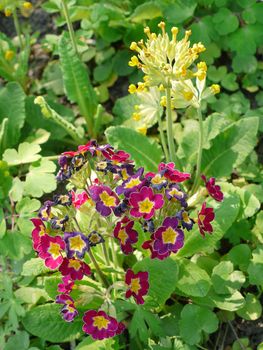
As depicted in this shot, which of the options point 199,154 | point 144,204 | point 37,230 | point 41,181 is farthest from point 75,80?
point 144,204

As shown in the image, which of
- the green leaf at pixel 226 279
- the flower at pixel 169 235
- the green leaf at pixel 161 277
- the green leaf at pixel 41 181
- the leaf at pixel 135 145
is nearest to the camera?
the flower at pixel 169 235

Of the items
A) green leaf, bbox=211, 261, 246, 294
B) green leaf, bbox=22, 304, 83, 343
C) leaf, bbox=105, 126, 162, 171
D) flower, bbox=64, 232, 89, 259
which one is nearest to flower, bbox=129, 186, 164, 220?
flower, bbox=64, 232, 89, 259

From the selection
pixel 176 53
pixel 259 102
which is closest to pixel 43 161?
pixel 176 53

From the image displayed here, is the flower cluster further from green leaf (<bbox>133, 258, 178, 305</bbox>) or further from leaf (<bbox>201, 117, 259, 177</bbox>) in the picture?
leaf (<bbox>201, 117, 259, 177</bbox>)

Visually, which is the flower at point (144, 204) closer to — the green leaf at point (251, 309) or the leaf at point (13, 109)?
the green leaf at point (251, 309)

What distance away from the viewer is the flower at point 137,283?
240 cm

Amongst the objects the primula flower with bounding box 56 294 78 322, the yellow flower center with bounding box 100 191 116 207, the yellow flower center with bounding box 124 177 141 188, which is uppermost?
the yellow flower center with bounding box 124 177 141 188

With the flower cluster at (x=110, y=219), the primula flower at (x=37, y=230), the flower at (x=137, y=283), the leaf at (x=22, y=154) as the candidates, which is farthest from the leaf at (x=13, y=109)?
the flower at (x=137, y=283)

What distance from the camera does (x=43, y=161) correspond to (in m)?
3.17

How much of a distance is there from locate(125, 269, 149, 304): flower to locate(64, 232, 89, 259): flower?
30 cm

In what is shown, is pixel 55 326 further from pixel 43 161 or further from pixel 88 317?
pixel 43 161

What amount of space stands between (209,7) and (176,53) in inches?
50.8

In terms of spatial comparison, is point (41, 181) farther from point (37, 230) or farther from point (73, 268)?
point (73, 268)

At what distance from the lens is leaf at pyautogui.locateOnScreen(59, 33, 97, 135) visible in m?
3.44
